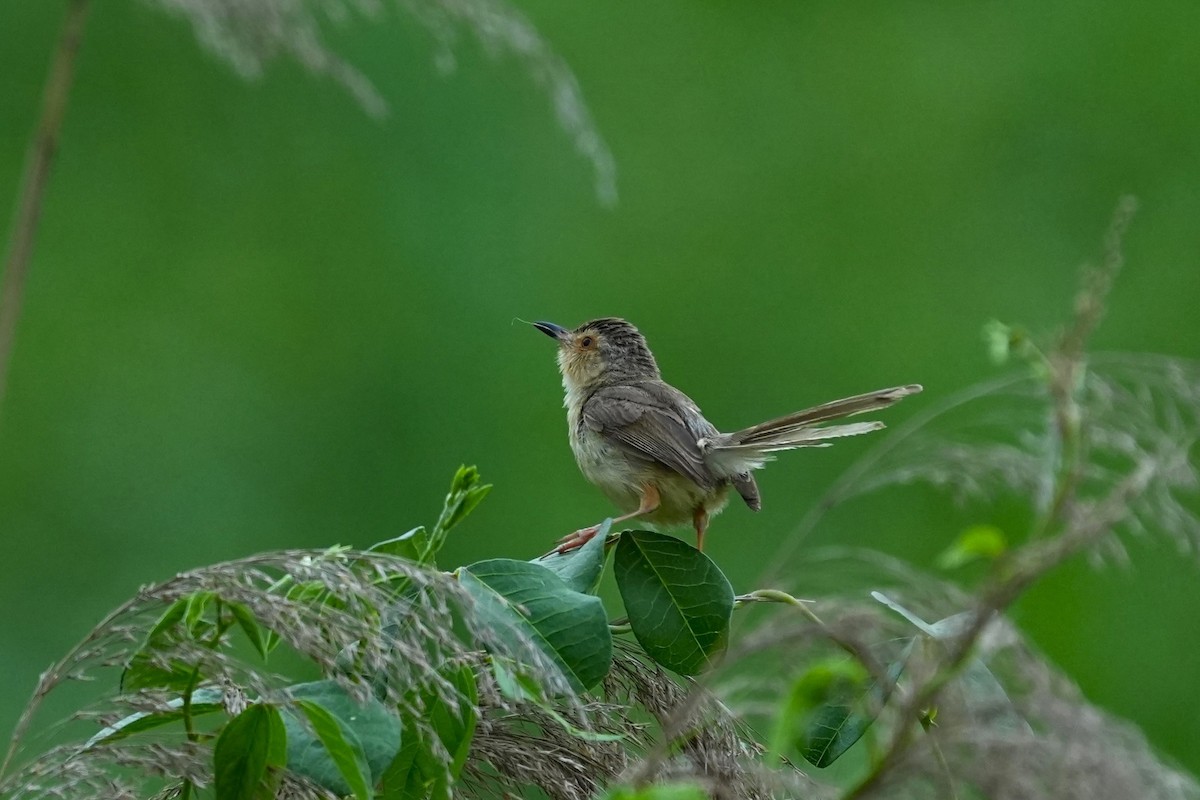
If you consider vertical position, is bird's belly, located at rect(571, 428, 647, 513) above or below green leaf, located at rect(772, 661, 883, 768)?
above

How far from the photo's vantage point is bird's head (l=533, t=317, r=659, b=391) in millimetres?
4637

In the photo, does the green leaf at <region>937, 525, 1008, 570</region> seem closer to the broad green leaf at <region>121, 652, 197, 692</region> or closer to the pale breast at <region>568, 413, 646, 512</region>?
the broad green leaf at <region>121, 652, 197, 692</region>

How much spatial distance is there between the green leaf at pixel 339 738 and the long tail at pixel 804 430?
1.29m

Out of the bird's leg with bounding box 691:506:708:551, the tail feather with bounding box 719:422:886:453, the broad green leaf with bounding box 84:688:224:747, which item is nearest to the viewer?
the broad green leaf with bounding box 84:688:224:747

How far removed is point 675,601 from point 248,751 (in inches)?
27.1

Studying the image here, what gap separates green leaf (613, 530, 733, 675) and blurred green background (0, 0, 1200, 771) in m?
3.91

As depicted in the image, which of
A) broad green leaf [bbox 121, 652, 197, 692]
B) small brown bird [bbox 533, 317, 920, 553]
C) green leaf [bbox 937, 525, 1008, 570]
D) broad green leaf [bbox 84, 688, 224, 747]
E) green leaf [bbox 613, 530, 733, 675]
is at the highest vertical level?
small brown bird [bbox 533, 317, 920, 553]

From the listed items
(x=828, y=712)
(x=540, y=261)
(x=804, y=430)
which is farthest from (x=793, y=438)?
(x=540, y=261)

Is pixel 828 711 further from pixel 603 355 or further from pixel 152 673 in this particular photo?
pixel 603 355

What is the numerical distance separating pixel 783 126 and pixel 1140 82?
205cm

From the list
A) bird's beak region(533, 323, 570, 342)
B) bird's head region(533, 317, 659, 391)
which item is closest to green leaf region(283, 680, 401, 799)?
bird's head region(533, 317, 659, 391)

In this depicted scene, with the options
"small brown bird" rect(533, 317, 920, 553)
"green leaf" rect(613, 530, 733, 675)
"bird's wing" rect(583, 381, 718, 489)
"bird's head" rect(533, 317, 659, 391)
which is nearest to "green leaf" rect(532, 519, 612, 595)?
"green leaf" rect(613, 530, 733, 675)

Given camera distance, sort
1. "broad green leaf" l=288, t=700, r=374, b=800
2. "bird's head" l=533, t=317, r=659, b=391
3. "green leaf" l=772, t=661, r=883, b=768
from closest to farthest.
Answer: "green leaf" l=772, t=661, r=883, b=768, "broad green leaf" l=288, t=700, r=374, b=800, "bird's head" l=533, t=317, r=659, b=391

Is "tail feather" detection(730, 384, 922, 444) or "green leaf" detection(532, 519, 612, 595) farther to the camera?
"tail feather" detection(730, 384, 922, 444)
